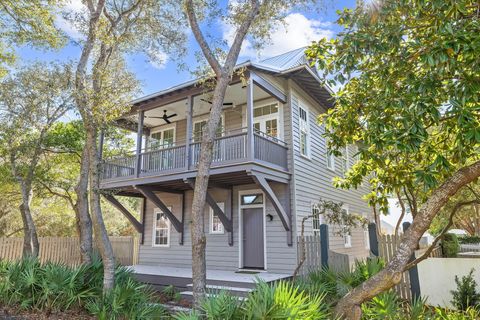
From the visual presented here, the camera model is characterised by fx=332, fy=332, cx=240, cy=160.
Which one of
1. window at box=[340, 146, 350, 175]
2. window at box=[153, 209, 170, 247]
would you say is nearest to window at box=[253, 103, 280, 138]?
window at box=[153, 209, 170, 247]

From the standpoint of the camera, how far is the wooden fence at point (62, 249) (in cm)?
1212

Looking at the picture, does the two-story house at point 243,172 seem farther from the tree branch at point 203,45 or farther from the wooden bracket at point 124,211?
the tree branch at point 203,45

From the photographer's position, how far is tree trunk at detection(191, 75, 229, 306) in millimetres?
5406

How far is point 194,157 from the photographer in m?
10.5

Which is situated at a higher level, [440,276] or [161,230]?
[161,230]

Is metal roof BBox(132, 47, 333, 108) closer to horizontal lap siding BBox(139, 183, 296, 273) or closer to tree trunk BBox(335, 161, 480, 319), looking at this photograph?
horizontal lap siding BBox(139, 183, 296, 273)

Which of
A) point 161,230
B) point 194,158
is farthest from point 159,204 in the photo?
point 194,158

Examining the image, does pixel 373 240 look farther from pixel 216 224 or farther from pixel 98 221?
pixel 216 224

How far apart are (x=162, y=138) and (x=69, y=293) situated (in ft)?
30.4

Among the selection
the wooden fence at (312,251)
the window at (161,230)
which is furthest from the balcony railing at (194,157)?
the wooden fence at (312,251)

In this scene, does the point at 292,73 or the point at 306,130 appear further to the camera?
the point at 306,130

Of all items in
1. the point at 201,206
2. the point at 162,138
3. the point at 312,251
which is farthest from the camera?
the point at 162,138

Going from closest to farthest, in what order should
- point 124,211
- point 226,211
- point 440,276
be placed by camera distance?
point 440,276 → point 226,211 → point 124,211

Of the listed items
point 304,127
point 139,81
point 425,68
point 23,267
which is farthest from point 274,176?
point 23,267
